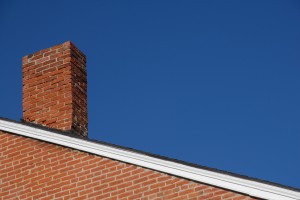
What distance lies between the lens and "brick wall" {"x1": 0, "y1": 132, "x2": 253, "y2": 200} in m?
9.40

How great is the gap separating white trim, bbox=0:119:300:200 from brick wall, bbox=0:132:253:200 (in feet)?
0.29

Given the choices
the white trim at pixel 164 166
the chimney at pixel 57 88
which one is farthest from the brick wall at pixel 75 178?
the chimney at pixel 57 88

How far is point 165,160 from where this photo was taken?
949 cm

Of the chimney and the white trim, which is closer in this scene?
the white trim

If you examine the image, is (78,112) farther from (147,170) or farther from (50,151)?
(147,170)

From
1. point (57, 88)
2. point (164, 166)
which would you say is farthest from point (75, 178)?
point (57, 88)

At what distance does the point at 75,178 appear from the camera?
10023mm

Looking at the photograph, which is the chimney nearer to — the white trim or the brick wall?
the white trim

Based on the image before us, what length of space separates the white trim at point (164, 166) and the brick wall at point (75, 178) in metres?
0.09

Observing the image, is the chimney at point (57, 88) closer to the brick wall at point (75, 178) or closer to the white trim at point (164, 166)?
the white trim at point (164, 166)

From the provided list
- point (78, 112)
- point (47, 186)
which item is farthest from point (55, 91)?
point (47, 186)

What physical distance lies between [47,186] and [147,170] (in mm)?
1703

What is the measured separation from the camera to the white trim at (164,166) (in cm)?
891

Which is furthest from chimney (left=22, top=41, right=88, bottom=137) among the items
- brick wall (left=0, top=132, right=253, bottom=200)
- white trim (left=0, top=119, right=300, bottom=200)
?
brick wall (left=0, top=132, right=253, bottom=200)
